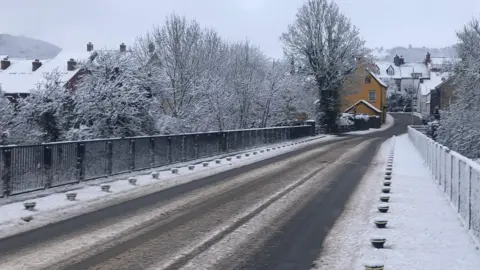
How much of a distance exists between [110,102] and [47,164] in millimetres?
8892

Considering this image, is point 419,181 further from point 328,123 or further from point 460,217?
point 328,123

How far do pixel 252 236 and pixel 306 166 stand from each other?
1305 cm

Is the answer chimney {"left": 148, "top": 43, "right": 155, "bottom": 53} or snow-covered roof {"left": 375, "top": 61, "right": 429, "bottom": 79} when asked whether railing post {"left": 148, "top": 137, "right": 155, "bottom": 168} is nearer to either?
chimney {"left": 148, "top": 43, "right": 155, "bottom": 53}

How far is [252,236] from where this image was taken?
351 inches

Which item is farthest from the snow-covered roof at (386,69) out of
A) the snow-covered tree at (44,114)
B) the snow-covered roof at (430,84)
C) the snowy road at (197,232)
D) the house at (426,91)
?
the snowy road at (197,232)

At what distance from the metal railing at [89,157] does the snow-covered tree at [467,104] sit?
49.6 ft

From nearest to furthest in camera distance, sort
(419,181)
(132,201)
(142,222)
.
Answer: (142,222) < (132,201) < (419,181)

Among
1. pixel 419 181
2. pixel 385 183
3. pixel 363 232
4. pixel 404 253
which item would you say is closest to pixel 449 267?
pixel 404 253

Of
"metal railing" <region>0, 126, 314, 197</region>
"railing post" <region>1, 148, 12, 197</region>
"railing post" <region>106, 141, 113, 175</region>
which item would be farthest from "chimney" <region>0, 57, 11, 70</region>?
"railing post" <region>1, 148, 12, 197</region>

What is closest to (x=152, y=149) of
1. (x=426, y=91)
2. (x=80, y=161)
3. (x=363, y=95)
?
(x=80, y=161)

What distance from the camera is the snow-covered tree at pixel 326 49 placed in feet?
196

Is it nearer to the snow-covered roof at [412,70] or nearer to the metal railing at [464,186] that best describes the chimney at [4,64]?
the metal railing at [464,186]

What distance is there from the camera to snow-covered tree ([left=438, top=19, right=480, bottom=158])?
31078 mm

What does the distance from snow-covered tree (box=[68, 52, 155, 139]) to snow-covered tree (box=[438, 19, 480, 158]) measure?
18.9 m
